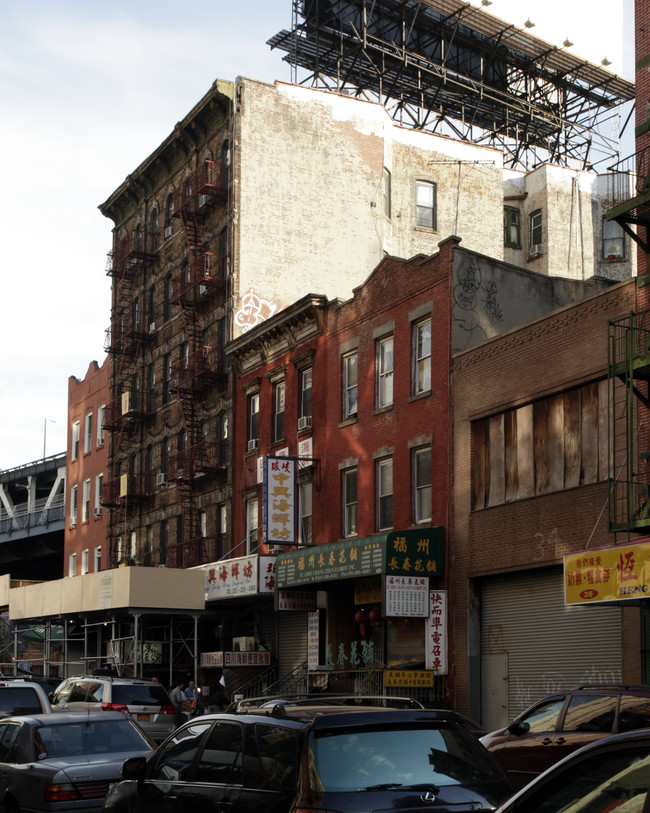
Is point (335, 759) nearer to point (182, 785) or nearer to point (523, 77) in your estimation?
point (182, 785)

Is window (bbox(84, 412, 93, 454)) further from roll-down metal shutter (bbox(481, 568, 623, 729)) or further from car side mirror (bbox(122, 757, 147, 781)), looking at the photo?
car side mirror (bbox(122, 757, 147, 781))

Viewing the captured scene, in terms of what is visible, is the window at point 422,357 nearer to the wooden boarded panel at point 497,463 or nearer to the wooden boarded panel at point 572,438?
the wooden boarded panel at point 497,463

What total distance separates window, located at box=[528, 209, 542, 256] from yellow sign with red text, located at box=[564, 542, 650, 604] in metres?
28.9

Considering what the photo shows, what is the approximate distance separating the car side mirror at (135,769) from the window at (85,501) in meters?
47.1

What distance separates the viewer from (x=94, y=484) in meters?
56.1

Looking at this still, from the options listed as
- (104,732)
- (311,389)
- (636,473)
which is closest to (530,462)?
(636,473)

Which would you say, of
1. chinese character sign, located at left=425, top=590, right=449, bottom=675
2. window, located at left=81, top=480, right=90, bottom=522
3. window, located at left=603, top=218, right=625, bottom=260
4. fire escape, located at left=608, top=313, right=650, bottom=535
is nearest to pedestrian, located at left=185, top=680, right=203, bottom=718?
chinese character sign, located at left=425, top=590, right=449, bottom=675

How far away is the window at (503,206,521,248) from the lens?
1909 inches

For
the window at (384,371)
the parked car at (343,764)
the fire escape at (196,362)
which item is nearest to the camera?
the parked car at (343,764)

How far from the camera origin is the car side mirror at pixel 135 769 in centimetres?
1043

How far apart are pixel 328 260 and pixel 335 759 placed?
37.1 m

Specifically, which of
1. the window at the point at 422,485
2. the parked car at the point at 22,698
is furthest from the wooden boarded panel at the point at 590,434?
the parked car at the point at 22,698

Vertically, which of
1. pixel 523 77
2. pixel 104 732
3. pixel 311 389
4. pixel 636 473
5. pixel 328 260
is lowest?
pixel 104 732

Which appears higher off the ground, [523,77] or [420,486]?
[523,77]
